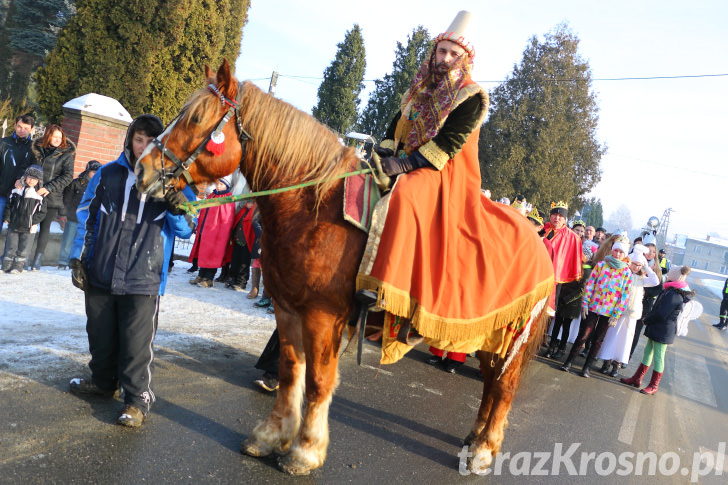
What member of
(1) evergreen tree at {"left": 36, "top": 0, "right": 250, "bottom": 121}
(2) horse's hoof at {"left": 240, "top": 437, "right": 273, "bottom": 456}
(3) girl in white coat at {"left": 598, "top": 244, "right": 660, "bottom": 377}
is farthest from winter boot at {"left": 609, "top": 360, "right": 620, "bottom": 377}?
(1) evergreen tree at {"left": 36, "top": 0, "right": 250, "bottom": 121}

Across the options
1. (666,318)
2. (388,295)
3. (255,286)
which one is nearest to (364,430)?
(388,295)

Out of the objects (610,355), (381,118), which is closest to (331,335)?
(610,355)

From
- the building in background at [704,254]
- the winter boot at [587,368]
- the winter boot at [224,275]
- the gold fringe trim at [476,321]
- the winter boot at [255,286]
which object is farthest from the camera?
the building in background at [704,254]

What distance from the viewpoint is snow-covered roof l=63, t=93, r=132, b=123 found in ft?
27.7

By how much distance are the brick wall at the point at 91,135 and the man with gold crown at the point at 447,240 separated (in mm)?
7106

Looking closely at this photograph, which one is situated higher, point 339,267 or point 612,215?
point 612,215

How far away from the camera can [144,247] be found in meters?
3.36

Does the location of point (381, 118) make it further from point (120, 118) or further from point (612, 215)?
point (612, 215)

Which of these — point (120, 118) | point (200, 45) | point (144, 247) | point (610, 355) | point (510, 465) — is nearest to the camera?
point (144, 247)

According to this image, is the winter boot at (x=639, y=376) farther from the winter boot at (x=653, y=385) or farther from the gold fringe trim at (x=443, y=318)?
the gold fringe trim at (x=443, y=318)

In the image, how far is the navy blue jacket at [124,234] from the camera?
3297mm

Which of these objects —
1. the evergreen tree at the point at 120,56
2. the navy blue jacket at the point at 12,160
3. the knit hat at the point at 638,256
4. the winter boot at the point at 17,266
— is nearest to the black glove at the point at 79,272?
the winter boot at the point at 17,266

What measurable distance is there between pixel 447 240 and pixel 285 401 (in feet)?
4.93

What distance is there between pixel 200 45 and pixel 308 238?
12681 millimetres
